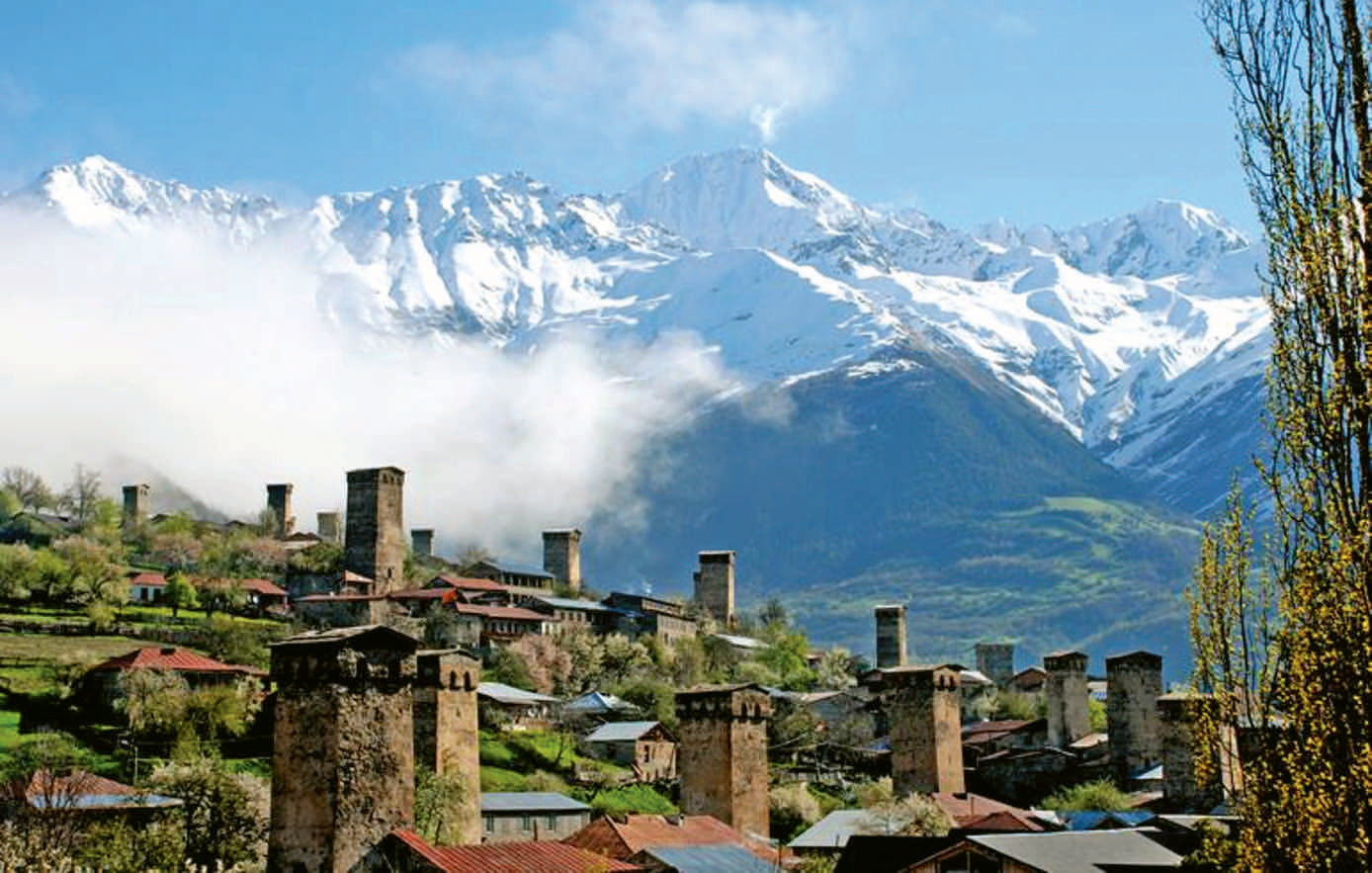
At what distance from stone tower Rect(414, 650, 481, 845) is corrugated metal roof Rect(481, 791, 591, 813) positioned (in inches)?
152

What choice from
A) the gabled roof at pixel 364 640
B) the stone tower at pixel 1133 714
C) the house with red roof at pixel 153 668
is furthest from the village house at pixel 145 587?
the gabled roof at pixel 364 640

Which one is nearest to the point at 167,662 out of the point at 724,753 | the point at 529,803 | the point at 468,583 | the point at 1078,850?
the point at 529,803

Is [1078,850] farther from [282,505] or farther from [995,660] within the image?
[282,505]

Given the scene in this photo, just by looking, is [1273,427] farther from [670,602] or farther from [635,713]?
[670,602]

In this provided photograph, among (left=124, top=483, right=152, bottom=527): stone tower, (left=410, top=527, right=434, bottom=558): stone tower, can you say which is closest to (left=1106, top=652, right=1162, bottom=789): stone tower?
(left=410, top=527, right=434, bottom=558): stone tower

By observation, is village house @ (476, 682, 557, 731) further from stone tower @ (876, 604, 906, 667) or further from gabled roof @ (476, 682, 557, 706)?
stone tower @ (876, 604, 906, 667)

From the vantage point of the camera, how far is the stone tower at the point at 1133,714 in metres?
98.1

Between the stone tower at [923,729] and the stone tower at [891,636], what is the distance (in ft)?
242

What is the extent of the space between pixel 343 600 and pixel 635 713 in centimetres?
2679

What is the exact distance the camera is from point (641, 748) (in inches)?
3952

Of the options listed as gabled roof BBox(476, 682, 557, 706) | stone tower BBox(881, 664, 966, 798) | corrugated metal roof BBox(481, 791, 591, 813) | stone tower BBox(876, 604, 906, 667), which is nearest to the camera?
corrugated metal roof BBox(481, 791, 591, 813)

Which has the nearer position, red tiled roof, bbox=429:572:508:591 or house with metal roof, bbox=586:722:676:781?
house with metal roof, bbox=586:722:676:781

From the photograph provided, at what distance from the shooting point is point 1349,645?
24.5 metres

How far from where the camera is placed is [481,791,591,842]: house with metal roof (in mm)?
75000
